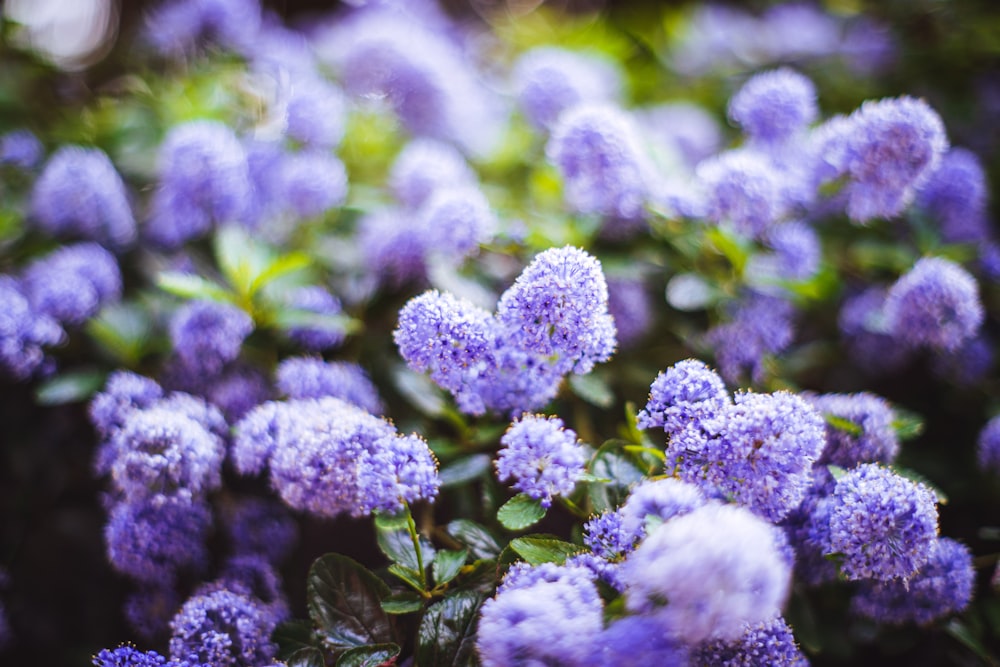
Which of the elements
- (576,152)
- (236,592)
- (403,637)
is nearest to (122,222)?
(236,592)

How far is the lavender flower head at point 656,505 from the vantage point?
35.2 inches

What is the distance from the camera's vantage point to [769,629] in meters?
0.93

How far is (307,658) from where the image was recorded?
1.02 meters

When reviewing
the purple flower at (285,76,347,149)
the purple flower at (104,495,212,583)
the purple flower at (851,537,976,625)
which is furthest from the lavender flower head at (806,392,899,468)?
the purple flower at (285,76,347,149)

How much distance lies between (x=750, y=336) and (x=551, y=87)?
88 centimetres

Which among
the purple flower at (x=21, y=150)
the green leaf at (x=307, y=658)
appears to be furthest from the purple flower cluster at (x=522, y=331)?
the purple flower at (x=21, y=150)

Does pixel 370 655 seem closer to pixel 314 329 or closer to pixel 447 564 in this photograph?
pixel 447 564

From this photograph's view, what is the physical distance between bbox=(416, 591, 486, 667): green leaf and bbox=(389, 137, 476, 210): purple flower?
100 centimetres

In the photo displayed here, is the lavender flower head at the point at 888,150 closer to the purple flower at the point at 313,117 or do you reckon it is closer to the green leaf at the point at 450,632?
the green leaf at the point at 450,632

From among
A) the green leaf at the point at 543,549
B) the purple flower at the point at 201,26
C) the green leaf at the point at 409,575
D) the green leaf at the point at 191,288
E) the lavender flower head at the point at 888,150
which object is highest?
the purple flower at the point at 201,26

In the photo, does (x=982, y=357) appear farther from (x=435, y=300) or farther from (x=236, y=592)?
(x=236, y=592)

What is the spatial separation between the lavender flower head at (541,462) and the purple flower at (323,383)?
0.43 meters

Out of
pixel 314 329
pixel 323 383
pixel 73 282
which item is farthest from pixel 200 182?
pixel 323 383

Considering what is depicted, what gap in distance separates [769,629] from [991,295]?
4.24 feet
